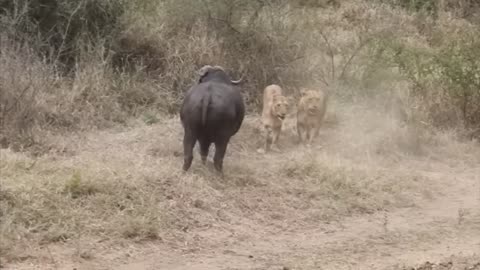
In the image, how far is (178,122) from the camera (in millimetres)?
10109

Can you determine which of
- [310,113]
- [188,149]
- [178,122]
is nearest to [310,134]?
[310,113]

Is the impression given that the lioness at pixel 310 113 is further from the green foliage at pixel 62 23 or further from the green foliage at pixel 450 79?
the green foliage at pixel 62 23

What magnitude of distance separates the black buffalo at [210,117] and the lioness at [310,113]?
1.87 meters

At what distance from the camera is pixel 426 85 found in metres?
11.5

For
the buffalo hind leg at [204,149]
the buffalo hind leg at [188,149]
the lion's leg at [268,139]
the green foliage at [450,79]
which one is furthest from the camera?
the green foliage at [450,79]

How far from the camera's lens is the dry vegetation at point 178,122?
7.00 meters

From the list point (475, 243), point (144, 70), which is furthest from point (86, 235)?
point (144, 70)

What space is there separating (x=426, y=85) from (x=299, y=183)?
3767 mm

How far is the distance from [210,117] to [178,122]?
A: 2245 mm

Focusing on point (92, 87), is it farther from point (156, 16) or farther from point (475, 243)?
point (475, 243)

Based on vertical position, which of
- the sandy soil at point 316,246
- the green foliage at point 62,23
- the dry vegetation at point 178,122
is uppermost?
the green foliage at point 62,23

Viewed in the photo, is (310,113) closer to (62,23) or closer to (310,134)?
(310,134)

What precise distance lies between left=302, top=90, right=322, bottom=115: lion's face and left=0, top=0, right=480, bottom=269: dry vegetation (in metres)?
0.45

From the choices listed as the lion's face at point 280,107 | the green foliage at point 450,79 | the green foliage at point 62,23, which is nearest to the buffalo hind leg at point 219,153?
the lion's face at point 280,107
